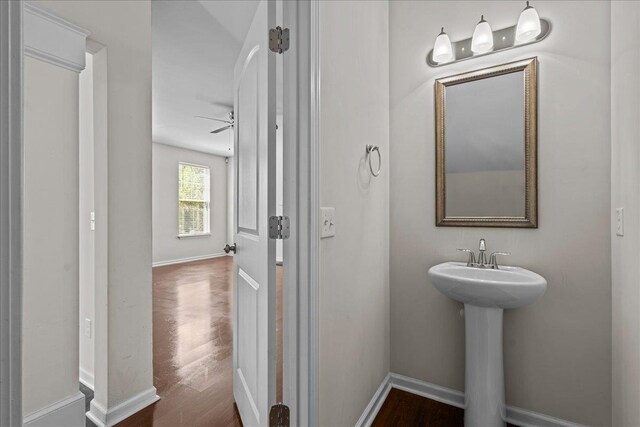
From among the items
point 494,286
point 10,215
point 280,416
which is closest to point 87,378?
point 280,416

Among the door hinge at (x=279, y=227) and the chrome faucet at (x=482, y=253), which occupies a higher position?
the door hinge at (x=279, y=227)

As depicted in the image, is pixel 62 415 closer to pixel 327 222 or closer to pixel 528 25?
pixel 327 222

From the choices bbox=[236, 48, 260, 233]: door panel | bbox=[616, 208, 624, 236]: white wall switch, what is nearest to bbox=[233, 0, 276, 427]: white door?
bbox=[236, 48, 260, 233]: door panel

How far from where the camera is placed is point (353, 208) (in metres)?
1.52

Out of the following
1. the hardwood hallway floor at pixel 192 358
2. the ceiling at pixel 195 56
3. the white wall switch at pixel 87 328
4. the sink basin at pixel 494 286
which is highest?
the ceiling at pixel 195 56

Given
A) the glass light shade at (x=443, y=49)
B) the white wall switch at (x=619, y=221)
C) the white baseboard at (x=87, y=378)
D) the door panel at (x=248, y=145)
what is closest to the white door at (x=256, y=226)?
the door panel at (x=248, y=145)

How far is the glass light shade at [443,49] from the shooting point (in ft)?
5.98

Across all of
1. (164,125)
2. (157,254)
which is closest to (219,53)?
(164,125)

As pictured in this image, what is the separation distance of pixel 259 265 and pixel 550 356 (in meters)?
1.59

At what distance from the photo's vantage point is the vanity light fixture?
161 cm

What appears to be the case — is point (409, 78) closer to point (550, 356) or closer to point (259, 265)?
point (259, 265)

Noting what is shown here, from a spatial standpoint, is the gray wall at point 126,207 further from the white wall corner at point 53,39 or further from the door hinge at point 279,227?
the door hinge at point 279,227

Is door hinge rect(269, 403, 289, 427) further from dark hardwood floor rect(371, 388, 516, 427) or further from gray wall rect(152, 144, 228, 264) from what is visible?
gray wall rect(152, 144, 228, 264)

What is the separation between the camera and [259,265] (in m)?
1.29
